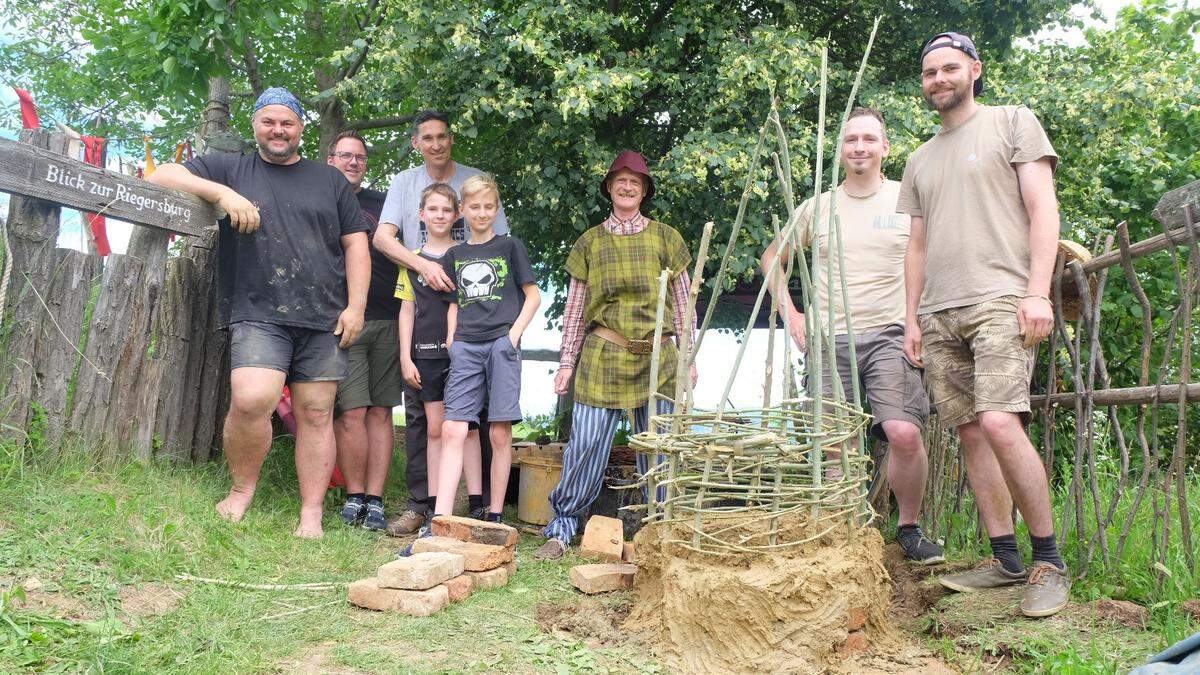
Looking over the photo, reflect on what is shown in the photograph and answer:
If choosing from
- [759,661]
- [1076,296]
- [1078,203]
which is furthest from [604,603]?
[1078,203]

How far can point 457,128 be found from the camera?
17.5ft

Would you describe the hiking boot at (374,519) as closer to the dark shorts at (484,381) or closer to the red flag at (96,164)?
the dark shorts at (484,381)

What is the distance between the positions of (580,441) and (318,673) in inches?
78.5

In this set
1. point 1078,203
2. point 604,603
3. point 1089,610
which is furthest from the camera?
point 1078,203

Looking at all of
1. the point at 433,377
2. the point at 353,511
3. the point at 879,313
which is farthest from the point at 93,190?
the point at 879,313

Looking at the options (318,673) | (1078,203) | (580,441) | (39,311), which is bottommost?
(318,673)

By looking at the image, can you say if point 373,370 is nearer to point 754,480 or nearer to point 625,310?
point 625,310

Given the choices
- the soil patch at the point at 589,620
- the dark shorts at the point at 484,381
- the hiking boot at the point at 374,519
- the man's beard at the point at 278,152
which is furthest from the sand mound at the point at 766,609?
the man's beard at the point at 278,152

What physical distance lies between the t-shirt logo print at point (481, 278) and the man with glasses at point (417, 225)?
9.0 inches

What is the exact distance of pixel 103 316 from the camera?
13.8 feet

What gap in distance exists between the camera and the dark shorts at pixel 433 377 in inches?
182

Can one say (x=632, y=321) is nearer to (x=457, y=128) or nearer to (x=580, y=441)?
(x=580, y=441)

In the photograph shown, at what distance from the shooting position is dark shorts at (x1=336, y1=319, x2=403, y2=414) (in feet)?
15.6

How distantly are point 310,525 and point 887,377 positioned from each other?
2835mm
